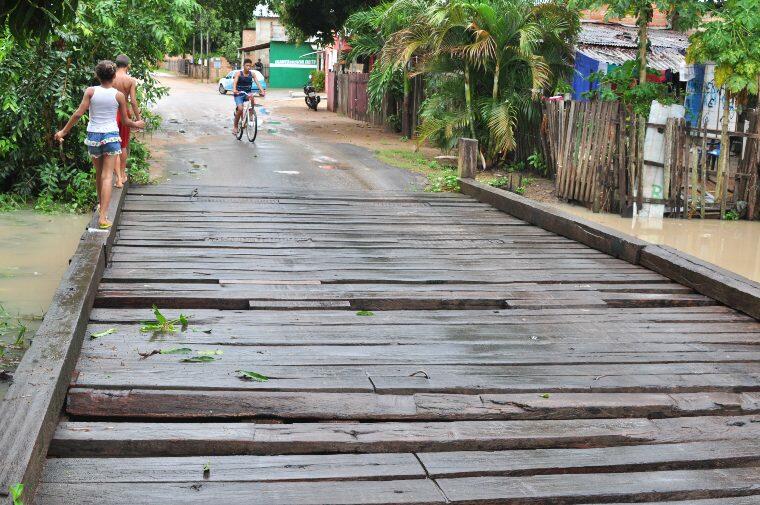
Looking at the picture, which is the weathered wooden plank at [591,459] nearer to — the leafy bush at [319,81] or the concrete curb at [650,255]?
the concrete curb at [650,255]

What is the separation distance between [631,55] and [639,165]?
6.80 meters

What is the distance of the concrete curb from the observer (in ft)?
19.7

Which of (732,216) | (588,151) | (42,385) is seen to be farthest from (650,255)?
(732,216)

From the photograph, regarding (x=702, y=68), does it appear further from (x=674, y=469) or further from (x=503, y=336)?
(x=674, y=469)

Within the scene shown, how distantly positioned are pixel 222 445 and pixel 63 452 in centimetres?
62

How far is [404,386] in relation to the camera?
425cm

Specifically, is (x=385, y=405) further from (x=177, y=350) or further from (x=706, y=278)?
(x=706, y=278)

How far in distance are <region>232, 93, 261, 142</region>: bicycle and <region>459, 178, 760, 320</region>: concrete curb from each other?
9176 millimetres

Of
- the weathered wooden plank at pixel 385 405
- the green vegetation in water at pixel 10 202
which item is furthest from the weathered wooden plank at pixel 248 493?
the green vegetation in water at pixel 10 202

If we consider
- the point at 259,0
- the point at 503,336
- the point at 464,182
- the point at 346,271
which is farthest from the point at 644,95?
the point at 259,0

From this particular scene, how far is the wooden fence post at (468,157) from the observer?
11.6 meters

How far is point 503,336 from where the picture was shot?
17.0 feet

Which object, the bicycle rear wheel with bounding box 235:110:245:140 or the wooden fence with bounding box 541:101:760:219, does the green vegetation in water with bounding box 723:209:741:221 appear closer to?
the wooden fence with bounding box 541:101:760:219

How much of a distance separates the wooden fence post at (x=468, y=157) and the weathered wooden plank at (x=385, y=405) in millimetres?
7573
